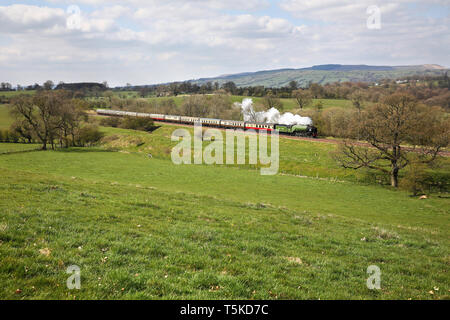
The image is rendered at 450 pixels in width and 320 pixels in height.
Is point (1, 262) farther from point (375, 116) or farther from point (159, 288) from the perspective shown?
point (375, 116)

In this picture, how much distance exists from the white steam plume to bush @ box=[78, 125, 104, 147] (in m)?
51.2

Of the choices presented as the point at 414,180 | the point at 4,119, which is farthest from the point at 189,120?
the point at 4,119

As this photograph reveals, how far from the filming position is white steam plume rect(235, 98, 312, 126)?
77662 mm

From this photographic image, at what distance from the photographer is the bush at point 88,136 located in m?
70.6

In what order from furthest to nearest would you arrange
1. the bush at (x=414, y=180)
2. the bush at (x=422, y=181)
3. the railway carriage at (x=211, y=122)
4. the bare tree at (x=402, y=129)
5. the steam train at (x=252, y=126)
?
the railway carriage at (x=211, y=122) → the steam train at (x=252, y=126) → the bare tree at (x=402, y=129) → the bush at (x=422, y=181) → the bush at (x=414, y=180)

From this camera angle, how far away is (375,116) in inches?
1565

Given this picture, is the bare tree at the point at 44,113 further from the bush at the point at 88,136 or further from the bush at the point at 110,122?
the bush at the point at 110,122

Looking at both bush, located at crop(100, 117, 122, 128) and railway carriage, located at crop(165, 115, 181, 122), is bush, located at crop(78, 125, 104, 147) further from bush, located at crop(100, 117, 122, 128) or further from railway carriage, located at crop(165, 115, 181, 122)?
railway carriage, located at crop(165, 115, 181, 122)

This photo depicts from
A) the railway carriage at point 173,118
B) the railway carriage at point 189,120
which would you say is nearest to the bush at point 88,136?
the railway carriage at point 173,118

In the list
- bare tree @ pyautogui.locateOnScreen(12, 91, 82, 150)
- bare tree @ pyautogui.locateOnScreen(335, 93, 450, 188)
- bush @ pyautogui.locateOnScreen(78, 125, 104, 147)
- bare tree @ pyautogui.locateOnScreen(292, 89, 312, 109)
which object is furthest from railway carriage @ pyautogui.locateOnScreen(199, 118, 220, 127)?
bare tree @ pyautogui.locateOnScreen(335, 93, 450, 188)

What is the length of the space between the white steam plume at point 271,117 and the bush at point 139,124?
33764 millimetres

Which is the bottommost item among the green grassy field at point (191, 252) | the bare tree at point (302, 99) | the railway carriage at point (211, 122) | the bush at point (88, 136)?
the green grassy field at point (191, 252)

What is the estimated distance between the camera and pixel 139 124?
89.9 meters
